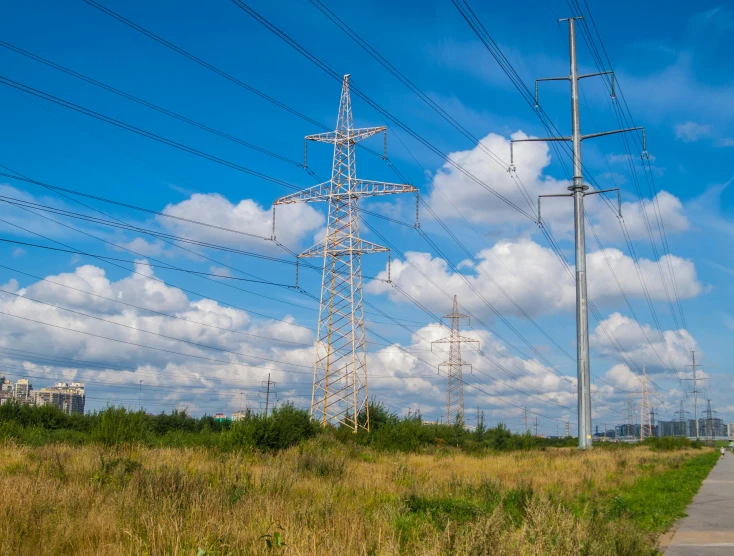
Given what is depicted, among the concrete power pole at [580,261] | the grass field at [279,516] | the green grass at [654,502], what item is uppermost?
the concrete power pole at [580,261]

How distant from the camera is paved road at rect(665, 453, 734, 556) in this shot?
11.5m

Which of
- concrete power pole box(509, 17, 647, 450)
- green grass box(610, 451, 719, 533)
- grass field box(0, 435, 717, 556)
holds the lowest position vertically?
green grass box(610, 451, 719, 533)

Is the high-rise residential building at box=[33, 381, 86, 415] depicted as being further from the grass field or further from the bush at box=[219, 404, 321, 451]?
the grass field

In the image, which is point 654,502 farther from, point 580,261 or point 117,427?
point 117,427

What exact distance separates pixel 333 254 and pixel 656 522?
23.3 meters

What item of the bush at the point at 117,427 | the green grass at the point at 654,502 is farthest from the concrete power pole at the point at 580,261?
the bush at the point at 117,427

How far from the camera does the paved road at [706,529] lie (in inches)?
452

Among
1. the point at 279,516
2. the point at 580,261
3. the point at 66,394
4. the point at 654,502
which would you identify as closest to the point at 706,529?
the point at 654,502

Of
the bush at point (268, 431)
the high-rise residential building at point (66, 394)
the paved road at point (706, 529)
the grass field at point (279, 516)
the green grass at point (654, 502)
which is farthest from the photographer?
the high-rise residential building at point (66, 394)

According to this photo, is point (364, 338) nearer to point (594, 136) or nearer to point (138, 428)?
point (138, 428)

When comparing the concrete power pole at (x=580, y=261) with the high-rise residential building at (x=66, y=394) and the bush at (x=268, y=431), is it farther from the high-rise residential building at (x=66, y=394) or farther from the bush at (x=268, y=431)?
the high-rise residential building at (x=66, y=394)

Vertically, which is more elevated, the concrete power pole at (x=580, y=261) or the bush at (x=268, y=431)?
the concrete power pole at (x=580, y=261)

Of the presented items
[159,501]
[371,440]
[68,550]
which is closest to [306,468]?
[159,501]

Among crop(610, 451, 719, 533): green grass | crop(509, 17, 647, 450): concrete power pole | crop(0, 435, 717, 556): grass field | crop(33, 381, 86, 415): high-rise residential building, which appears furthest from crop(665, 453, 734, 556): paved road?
crop(33, 381, 86, 415): high-rise residential building
